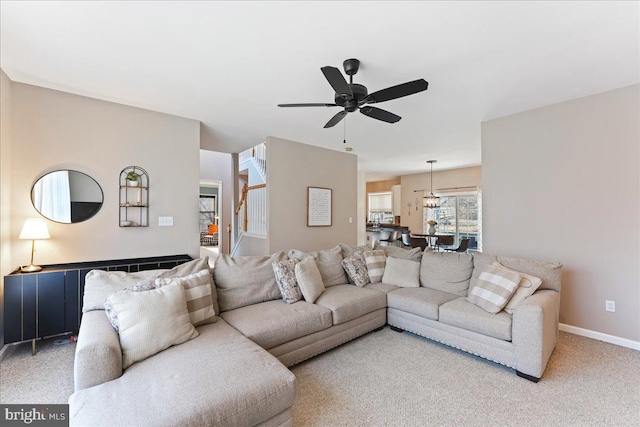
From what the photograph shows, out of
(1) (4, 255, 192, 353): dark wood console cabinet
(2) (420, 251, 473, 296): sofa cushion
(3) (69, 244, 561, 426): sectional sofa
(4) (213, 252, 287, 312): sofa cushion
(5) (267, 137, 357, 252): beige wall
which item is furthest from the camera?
(5) (267, 137, 357, 252): beige wall

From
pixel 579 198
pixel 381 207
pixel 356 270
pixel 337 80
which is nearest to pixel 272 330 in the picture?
pixel 356 270

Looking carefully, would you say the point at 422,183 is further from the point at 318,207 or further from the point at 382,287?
the point at 382,287

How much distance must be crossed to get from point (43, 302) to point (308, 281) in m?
2.40

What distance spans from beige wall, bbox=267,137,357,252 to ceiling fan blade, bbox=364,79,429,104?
8.58 ft

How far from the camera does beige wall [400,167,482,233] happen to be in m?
7.63

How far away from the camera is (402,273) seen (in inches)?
137

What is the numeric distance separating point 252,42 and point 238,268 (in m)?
1.90

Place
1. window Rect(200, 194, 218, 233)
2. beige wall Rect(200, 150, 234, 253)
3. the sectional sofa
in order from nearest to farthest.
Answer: the sectional sofa → beige wall Rect(200, 150, 234, 253) → window Rect(200, 194, 218, 233)

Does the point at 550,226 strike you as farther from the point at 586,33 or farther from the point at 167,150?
the point at 167,150

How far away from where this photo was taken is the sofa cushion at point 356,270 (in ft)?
11.3

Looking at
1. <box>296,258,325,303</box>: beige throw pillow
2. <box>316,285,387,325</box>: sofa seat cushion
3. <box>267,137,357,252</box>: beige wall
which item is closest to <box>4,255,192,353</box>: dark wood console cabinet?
<box>296,258,325,303</box>: beige throw pillow

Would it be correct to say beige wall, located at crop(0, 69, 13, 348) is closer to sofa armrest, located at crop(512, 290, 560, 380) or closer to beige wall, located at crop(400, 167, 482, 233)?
sofa armrest, located at crop(512, 290, 560, 380)

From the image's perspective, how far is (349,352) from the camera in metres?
2.72

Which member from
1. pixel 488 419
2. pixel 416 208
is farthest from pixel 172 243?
pixel 416 208
